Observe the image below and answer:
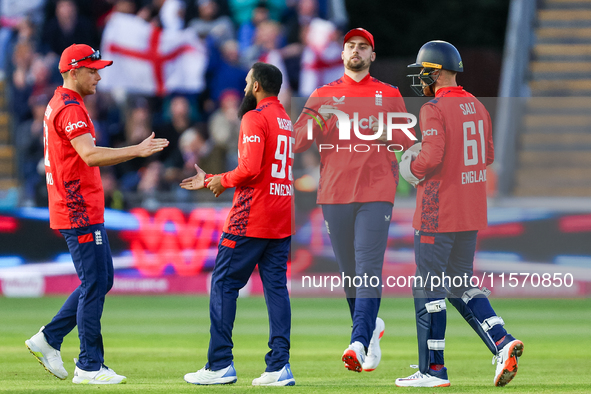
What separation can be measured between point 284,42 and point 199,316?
6829 millimetres

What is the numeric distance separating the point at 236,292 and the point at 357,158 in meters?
1.53

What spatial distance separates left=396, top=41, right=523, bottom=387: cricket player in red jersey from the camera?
651 cm

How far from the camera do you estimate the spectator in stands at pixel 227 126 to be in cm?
1521

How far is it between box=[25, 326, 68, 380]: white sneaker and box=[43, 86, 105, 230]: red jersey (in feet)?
3.06

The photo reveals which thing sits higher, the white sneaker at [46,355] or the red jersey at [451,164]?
the red jersey at [451,164]

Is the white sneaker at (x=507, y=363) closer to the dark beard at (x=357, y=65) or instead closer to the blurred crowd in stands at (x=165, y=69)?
the dark beard at (x=357, y=65)

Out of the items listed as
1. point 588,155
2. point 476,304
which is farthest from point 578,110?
point 476,304

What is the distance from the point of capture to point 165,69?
54.6 ft

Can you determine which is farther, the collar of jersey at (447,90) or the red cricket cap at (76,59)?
the red cricket cap at (76,59)

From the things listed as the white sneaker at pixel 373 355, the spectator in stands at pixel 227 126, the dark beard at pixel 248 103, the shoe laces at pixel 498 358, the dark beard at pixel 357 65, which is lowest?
the white sneaker at pixel 373 355

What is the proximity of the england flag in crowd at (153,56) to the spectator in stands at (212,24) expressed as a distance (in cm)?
54

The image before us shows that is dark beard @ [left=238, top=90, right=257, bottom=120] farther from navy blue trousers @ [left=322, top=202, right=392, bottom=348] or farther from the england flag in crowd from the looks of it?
the england flag in crowd

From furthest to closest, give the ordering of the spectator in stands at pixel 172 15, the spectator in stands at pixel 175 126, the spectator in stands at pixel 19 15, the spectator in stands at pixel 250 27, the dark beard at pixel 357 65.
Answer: the spectator in stands at pixel 250 27 < the spectator in stands at pixel 172 15 < the spectator in stands at pixel 19 15 < the spectator in stands at pixel 175 126 < the dark beard at pixel 357 65

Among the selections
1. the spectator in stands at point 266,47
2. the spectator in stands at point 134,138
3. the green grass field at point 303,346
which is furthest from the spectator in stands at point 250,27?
the green grass field at point 303,346
